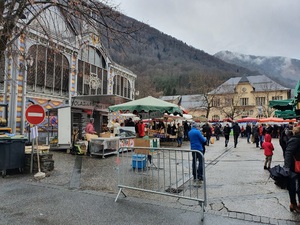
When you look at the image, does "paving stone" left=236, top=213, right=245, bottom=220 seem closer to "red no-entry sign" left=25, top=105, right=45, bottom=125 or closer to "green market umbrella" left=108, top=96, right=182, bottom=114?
"red no-entry sign" left=25, top=105, right=45, bottom=125

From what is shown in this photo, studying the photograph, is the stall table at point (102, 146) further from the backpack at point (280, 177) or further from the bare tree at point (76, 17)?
the backpack at point (280, 177)

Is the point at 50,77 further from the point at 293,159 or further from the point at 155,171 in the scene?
the point at 293,159

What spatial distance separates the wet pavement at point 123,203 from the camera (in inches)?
190

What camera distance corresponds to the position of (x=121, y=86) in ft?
97.8

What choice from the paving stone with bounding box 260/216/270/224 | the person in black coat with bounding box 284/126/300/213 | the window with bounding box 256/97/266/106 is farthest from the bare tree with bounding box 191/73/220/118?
the paving stone with bounding box 260/216/270/224

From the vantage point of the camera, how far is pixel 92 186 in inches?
281

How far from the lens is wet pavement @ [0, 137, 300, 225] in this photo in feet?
15.8

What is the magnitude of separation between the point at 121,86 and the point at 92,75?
5.95 metres

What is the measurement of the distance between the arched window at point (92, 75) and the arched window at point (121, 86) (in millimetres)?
2337

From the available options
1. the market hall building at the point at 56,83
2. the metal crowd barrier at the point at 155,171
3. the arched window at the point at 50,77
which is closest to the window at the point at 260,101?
the market hall building at the point at 56,83

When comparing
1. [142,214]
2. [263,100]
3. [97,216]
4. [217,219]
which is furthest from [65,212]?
[263,100]

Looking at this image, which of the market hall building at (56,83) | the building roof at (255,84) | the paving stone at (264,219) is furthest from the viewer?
the building roof at (255,84)

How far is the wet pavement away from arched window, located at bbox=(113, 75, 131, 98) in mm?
20818

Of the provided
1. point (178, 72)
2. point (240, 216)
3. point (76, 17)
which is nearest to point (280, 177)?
point (240, 216)
